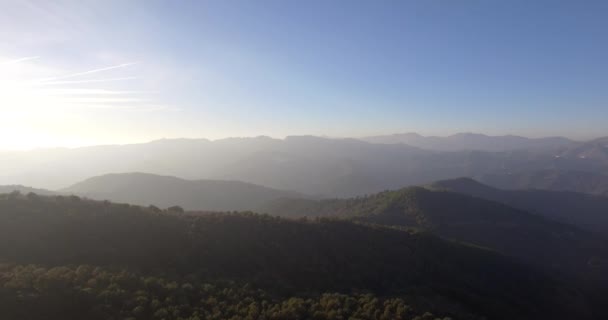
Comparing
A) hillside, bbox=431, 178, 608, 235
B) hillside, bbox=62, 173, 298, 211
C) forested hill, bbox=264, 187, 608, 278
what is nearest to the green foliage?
forested hill, bbox=264, 187, 608, 278

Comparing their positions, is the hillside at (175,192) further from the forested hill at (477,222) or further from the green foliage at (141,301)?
the green foliage at (141,301)

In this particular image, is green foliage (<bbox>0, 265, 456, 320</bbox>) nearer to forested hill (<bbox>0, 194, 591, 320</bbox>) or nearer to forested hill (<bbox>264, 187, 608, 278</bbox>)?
forested hill (<bbox>0, 194, 591, 320</bbox>)

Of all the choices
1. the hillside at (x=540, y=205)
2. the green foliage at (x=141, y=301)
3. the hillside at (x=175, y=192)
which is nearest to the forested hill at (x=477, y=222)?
the hillside at (x=175, y=192)

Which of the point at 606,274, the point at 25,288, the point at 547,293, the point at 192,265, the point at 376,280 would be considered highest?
the point at 25,288

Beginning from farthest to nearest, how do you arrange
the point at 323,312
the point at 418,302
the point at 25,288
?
the point at 418,302 → the point at 323,312 → the point at 25,288

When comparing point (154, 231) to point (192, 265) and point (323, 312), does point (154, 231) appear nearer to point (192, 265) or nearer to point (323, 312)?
point (192, 265)

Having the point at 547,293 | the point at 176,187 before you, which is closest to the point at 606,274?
the point at 547,293

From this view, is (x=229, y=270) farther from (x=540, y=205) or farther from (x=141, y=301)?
(x=540, y=205)
